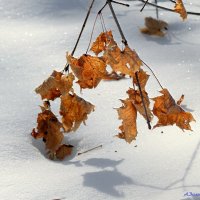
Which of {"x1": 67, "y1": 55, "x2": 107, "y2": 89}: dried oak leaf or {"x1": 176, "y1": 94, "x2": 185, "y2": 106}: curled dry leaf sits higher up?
{"x1": 67, "y1": 55, "x2": 107, "y2": 89}: dried oak leaf

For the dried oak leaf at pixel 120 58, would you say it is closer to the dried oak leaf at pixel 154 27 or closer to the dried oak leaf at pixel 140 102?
the dried oak leaf at pixel 140 102

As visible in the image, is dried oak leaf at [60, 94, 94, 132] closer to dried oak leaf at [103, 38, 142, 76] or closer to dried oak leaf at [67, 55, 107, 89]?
dried oak leaf at [67, 55, 107, 89]

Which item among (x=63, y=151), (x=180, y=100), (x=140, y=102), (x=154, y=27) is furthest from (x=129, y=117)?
(x=154, y=27)

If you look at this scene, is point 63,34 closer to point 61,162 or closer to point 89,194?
point 61,162

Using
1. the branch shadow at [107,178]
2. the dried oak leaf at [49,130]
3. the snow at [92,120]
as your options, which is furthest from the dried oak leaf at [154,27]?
the branch shadow at [107,178]

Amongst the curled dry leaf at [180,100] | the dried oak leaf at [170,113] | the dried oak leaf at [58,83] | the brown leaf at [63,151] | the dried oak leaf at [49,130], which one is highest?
the dried oak leaf at [58,83]

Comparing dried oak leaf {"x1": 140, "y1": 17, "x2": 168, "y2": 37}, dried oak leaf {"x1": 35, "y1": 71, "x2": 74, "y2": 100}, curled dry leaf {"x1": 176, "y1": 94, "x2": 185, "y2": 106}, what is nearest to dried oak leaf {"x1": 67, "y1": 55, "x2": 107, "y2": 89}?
dried oak leaf {"x1": 35, "y1": 71, "x2": 74, "y2": 100}
